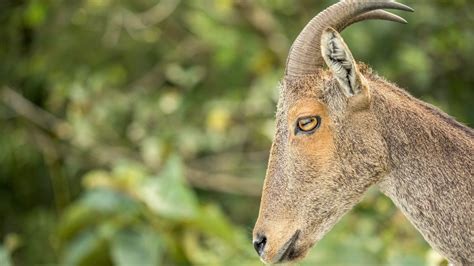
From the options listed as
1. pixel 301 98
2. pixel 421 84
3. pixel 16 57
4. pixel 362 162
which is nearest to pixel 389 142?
pixel 362 162

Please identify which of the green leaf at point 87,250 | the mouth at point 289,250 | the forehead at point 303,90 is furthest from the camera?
the green leaf at point 87,250

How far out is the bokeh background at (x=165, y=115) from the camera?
24.6 ft

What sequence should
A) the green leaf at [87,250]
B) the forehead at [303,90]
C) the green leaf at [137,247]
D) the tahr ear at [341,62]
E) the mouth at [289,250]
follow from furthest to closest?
the green leaf at [87,250], the green leaf at [137,247], the forehead at [303,90], the mouth at [289,250], the tahr ear at [341,62]

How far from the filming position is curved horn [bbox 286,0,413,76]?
13.1 ft

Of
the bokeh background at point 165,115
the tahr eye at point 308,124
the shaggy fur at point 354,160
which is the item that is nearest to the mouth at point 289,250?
the shaggy fur at point 354,160

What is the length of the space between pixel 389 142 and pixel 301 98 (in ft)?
1.35

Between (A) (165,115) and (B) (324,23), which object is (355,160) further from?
(A) (165,115)

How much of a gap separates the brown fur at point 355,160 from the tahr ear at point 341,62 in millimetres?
38

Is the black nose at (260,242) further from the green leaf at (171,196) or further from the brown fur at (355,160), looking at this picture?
the green leaf at (171,196)

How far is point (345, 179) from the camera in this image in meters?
4.09

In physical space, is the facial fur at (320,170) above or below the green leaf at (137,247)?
above

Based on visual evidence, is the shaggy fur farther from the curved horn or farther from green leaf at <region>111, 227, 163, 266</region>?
green leaf at <region>111, 227, 163, 266</region>

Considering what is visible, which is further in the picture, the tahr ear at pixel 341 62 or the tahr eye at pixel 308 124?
the tahr eye at pixel 308 124

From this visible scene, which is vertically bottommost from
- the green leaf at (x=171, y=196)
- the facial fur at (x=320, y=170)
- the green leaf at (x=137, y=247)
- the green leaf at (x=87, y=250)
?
the green leaf at (x=87, y=250)
